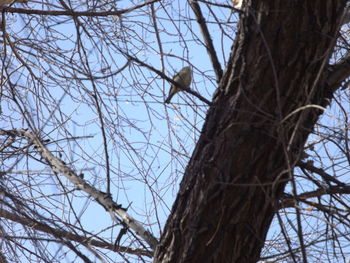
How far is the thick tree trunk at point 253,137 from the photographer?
180 centimetres

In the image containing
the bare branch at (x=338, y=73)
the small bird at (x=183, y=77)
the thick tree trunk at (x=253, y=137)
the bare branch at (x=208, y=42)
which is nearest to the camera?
the thick tree trunk at (x=253, y=137)

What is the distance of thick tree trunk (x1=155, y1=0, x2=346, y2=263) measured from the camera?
180 cm

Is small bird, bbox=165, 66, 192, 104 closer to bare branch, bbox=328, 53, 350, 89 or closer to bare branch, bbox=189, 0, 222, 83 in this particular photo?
bare branch, bbox=189, 0, 222, 83

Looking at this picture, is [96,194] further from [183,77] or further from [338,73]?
[338,73]

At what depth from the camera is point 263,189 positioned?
168 cm

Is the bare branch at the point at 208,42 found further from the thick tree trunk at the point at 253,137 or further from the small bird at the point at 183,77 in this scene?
the small bird at the point at 183,77

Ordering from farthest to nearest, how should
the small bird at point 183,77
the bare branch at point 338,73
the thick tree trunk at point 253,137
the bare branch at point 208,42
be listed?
1. the small bird at point 183,77
2. the bare branch at point 208,42
3. the bare branch at point 338,73
4. the thick tree trunk at point 253,137

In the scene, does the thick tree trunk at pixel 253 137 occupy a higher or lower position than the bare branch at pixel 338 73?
lower

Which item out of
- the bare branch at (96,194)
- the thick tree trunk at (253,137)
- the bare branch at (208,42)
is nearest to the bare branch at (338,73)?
the thick tree trunk at (253,137)

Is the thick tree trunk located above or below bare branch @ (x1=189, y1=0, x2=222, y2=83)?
below

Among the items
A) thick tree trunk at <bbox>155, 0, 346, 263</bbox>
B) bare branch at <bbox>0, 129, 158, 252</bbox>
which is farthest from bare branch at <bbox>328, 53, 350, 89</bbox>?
bare branch at <bbox>0, 129, 158, 252</bbox>

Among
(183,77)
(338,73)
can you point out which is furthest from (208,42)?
(183,77)

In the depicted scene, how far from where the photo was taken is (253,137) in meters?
1.82

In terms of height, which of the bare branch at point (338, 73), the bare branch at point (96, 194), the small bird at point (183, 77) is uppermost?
the small bird at point (183, 77)
